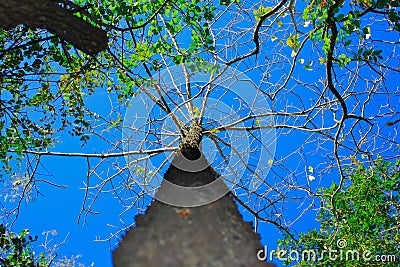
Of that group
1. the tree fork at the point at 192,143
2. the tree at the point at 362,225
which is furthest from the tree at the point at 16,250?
the tree at the point at 362,225

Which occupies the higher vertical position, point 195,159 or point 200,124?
point 200,124

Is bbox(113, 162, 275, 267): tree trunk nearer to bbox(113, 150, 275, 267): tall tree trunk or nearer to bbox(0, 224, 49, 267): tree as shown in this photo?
bbox(113, 150, 275, 267): tall tree trunk

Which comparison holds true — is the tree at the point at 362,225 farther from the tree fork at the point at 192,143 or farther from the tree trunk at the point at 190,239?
the tree trunk at the point at 190,239

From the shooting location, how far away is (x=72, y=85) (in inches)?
184

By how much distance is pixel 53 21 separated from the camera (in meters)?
2.55

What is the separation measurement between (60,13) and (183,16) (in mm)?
1722

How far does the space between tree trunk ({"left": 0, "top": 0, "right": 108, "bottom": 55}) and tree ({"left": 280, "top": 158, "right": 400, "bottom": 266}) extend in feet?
14.3

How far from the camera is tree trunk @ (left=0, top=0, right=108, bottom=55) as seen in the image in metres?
2.36

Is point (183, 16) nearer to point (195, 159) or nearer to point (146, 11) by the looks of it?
point (146, 11)

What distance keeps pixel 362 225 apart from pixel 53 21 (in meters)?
5.37

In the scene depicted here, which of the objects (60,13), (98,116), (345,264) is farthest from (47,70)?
(345,264)

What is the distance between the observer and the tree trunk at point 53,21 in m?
2.36

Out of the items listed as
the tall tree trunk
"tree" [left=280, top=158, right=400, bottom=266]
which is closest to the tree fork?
the tall tree trunk

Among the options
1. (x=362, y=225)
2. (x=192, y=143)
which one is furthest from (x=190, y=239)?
(x=362, y=225)
